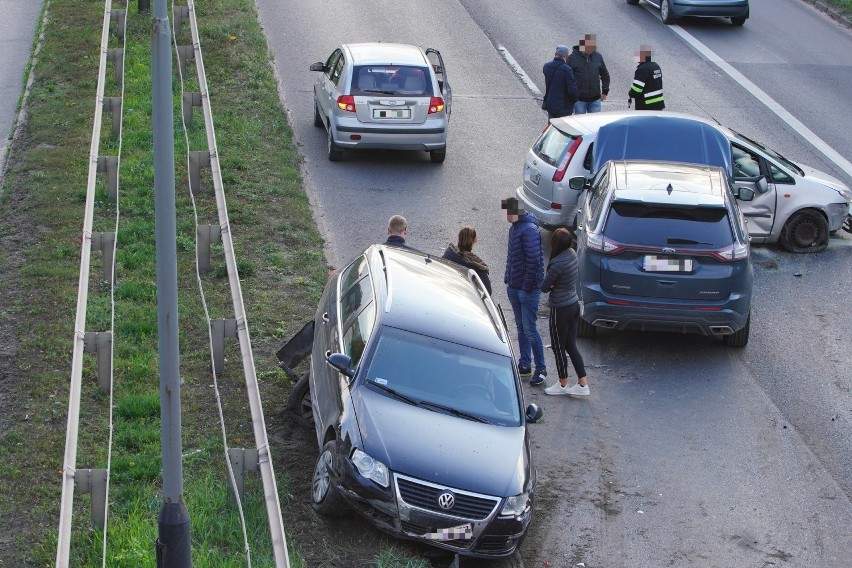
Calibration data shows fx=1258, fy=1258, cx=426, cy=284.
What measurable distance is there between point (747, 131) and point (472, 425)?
1284cm

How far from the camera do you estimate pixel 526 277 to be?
470 inches

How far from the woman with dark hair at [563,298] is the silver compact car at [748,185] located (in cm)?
388

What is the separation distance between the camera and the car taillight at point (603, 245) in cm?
1245

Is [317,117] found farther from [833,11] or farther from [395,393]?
[833,11]

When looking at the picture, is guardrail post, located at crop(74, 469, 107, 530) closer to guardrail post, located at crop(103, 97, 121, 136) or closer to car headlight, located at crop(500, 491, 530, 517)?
car headlight, located at crop(500, 491, 530, 517)

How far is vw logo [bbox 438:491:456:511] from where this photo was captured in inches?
338

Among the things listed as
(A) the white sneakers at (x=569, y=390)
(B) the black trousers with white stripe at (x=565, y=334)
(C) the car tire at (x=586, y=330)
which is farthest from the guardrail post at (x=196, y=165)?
(A) the white sneakers at (x=569, y=390)

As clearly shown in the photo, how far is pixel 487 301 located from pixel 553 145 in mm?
5638

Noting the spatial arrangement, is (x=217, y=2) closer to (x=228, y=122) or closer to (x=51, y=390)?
(x=228, y=122)

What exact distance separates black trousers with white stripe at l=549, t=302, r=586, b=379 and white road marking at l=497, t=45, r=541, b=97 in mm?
11187

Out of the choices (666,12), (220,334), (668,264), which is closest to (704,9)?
(666,12)

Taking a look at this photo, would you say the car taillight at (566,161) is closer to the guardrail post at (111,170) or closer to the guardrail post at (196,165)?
the guardrail post at (196,165)

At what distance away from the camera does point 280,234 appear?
15.0m

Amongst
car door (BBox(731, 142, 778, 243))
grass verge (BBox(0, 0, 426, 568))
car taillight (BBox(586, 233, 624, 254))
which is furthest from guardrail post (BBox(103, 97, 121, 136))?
car door (BBox(731, 142, 778, 243))
